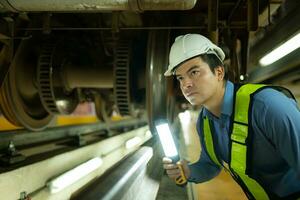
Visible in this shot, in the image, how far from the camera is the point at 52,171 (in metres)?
1.79

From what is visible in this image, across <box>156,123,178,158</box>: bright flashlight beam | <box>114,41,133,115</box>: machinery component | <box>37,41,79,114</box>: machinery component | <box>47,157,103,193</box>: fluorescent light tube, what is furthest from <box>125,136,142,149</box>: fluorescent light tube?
<box>156,123,178,158</box>: bright flashlight beam

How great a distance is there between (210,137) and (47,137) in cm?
158

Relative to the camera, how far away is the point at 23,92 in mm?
2070

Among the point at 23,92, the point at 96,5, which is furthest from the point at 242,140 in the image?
the point at 23,92

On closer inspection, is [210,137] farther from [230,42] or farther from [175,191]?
[175,191]

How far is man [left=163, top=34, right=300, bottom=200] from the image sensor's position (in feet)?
3.45

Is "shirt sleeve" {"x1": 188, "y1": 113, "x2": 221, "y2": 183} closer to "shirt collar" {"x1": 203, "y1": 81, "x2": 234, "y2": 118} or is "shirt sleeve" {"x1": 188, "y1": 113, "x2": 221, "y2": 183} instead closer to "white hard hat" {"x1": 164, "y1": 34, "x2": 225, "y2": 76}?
"shirt collar" {"x1": 203, "y1": 81, "x2": 234, "y2": 118}

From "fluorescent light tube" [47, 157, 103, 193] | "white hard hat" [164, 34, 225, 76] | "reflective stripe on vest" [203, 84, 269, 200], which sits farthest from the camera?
"fluorescent light tube" [47, 157, 103, 193]

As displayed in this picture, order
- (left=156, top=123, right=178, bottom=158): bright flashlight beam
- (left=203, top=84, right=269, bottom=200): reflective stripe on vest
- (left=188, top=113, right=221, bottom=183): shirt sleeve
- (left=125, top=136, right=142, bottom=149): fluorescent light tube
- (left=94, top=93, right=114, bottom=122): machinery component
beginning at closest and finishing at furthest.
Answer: (left=203, top=84, right=269, bottom=200): reflective stripe on vest, (left=156, top=123, right=178, bottom=158): bright flashlight beam, (left=188, top=113, right=221, bottom=183): shirt sleeve, (left=94, top=93, right=114, bottom=122): machinery component, (left=125, top=136, right=142, bottom=149): fluorescent light tube

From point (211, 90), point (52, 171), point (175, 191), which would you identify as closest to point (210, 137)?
point (211, 90)

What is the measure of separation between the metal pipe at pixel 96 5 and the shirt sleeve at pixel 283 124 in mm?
430

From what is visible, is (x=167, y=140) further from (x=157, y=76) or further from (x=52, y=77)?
(x=52, y=77)

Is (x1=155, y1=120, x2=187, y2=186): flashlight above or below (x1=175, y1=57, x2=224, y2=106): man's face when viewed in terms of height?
below

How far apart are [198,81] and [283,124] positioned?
1.22 feet
